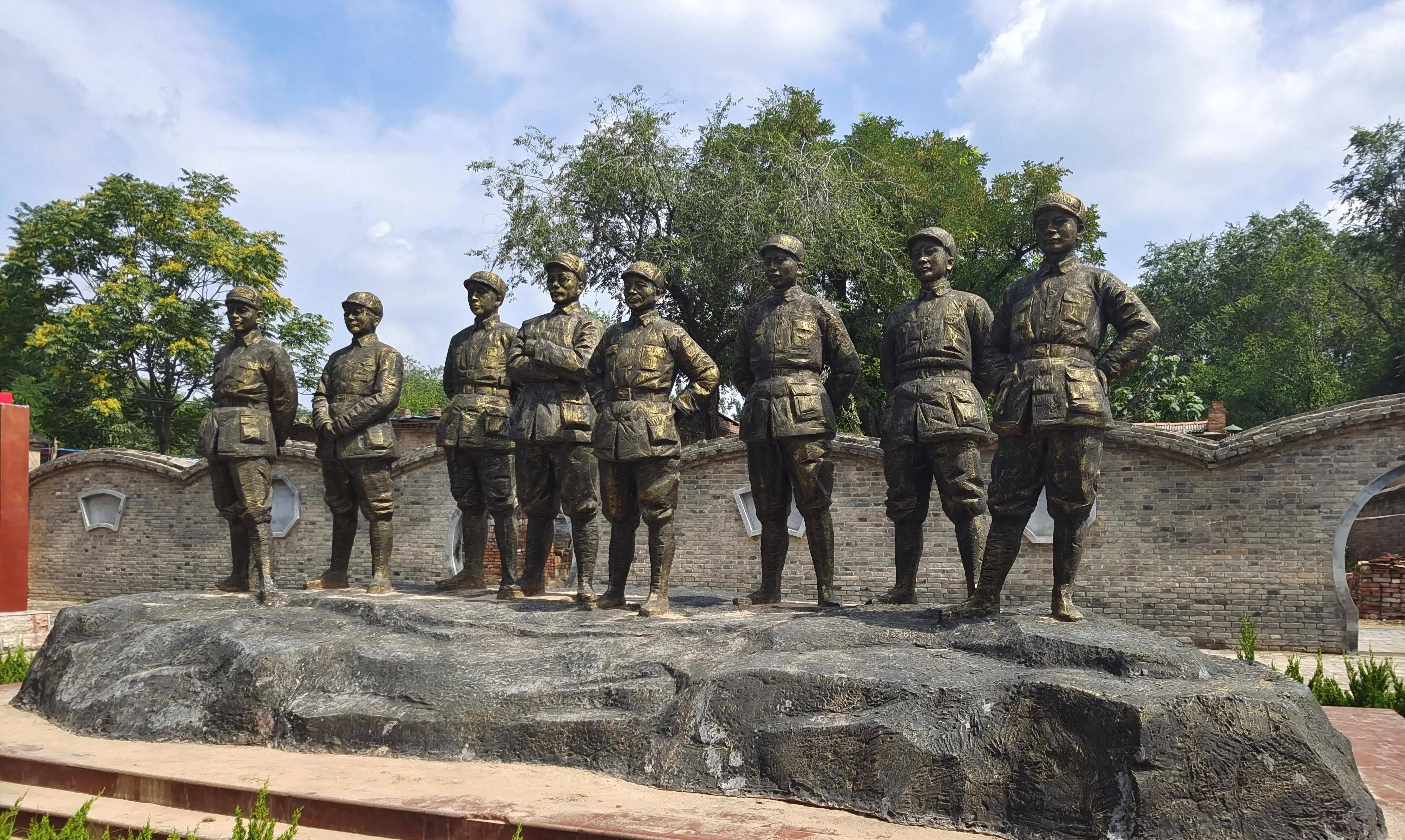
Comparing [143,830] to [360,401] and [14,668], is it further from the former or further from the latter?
[14,668]

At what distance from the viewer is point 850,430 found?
2247cm

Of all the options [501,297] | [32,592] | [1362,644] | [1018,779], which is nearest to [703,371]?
[501,297]

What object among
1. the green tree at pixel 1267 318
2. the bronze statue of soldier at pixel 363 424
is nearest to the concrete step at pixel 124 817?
the bronze statue of soldier at pixel 363 424

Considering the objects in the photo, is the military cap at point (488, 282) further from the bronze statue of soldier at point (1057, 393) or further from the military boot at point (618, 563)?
the bronze statue of soldier at point (1057, 393)

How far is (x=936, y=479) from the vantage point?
587 centimetres

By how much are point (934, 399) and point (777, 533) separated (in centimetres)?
128

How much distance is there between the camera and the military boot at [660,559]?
19.9ft

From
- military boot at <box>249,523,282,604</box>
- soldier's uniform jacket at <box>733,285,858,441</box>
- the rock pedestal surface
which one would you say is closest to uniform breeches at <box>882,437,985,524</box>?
soldier's uniform jacket at <box>733,285,858,441</box>

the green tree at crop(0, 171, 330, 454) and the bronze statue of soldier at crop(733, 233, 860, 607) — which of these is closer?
the bronze statue of soldier at crop(733, 233, 860, 607)

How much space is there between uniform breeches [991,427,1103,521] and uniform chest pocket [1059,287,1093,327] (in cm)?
53

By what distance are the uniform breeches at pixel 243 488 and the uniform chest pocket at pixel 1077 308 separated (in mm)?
5202

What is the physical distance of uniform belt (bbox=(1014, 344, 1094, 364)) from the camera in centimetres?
520

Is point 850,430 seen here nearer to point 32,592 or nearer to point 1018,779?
point 32,592

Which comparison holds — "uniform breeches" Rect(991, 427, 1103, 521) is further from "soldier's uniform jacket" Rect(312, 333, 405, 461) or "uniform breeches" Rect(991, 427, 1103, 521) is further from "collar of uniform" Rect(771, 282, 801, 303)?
"soldier's uniform jacket" Rect(312, 333, 405, 461)
